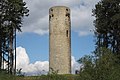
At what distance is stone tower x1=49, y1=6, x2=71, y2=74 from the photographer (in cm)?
4916

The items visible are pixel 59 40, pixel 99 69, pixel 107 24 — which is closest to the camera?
pixel 99 69

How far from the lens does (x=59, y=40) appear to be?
4938 centimetres

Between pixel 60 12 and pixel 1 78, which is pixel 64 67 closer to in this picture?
pixel 60 12

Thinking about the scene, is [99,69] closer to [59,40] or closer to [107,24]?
[59,40]

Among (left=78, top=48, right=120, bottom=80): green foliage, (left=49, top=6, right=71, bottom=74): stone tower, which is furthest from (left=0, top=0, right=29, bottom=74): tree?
(left=78, top=48, right=120, bottom=80): green foliage

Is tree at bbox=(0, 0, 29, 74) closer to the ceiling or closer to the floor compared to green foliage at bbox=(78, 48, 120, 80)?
closer to the ceiling

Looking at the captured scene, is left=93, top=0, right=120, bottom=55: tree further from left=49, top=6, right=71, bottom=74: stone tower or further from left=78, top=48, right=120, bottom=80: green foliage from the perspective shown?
left=78, top=48, right=120, bottom=80: green foliage

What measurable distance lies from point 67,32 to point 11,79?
59.9 ft

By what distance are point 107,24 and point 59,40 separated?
7.89 metres

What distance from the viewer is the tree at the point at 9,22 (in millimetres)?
50844

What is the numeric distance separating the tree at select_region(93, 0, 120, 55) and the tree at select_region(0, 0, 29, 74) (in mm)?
10405

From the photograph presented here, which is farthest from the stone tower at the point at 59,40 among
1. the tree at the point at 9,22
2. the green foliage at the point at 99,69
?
the green foliage at the point at 99,69

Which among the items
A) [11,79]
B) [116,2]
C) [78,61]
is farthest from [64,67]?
[78,61]

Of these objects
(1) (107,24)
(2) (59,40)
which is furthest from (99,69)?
(1) (107,24)
